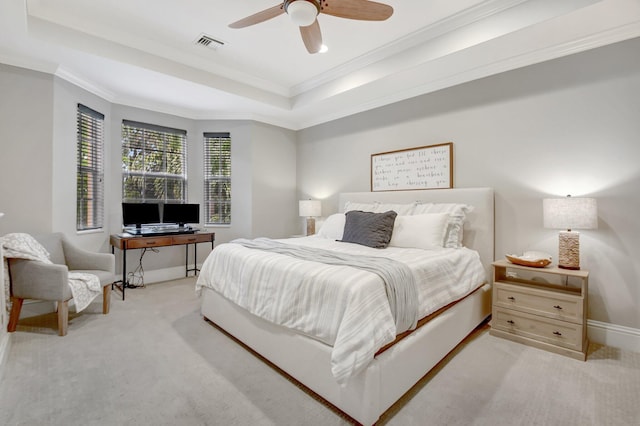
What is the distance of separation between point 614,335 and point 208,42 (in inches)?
181

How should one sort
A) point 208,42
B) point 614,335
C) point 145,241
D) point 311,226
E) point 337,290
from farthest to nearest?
1. point 311,226
2. point 145,241
3. point 208,42
4. point 614,335
5. point 337,290

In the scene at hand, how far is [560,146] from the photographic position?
8.92 feet

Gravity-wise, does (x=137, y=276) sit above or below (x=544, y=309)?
below

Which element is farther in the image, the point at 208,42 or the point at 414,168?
the point at 414,168

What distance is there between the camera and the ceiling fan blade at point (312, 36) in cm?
230

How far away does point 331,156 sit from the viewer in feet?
15.8

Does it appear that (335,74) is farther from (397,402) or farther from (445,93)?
(397,402)

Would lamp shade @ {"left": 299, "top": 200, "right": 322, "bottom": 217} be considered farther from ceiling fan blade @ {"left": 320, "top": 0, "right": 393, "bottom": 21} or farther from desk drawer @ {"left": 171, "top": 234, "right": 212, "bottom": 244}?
ceiling fan blade @ {"left": 320, "top": 0, "right": 393, "bottom": 21}

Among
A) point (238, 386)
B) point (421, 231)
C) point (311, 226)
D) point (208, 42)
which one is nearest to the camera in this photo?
point (238, 386)

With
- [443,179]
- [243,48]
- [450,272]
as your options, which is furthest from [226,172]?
[450,272]

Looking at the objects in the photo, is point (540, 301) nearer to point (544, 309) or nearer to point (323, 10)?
point (544, 309)

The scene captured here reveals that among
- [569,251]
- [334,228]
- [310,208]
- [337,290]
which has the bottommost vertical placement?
[337,290]

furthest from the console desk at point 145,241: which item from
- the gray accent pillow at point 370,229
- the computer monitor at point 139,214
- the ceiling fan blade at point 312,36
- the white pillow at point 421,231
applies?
the ceiling fan blade at point 312,36

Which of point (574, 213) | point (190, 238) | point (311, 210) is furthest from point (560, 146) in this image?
point (190, 238)
